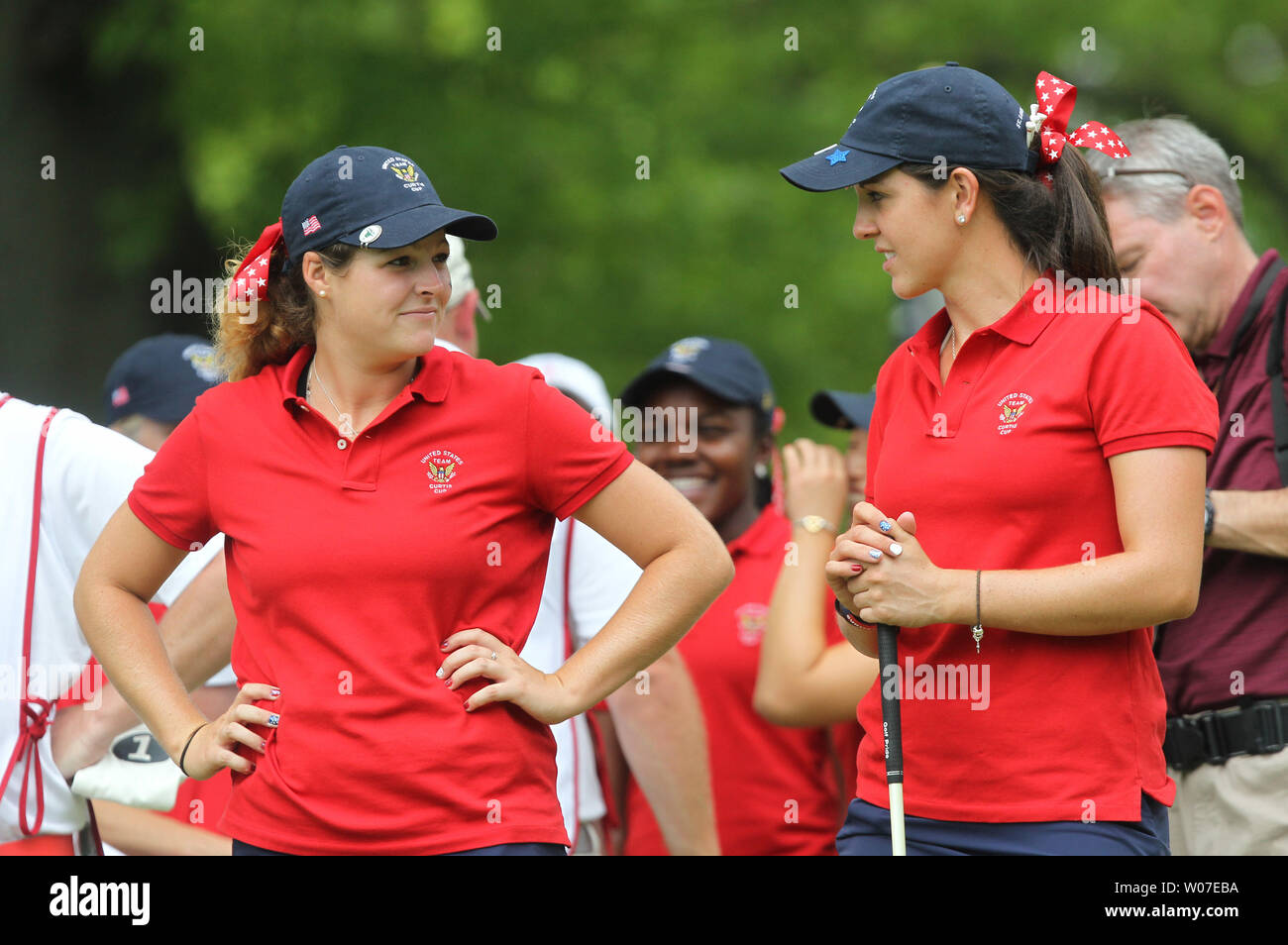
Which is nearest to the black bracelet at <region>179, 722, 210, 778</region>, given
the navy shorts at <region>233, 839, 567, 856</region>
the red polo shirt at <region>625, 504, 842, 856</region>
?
the navy shorts at <region>233, 839, 567, 856</region>

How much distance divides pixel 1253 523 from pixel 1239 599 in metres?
0.25

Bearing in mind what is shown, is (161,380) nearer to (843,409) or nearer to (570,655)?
(570,655)

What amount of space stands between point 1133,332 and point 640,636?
1.11 meters

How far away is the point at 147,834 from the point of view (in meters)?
4.42

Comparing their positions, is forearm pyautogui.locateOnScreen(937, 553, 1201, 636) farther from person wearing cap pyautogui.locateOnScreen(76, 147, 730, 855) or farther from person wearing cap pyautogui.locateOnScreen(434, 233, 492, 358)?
person wearing cap pyautogui.locateOnScreen(434, 233, 492, 358)

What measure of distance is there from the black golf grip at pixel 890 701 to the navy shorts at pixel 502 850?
0.65 metres

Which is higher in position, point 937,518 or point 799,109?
point 799,109

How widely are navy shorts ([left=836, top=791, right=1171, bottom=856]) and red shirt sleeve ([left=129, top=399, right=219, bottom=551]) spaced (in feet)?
4.86

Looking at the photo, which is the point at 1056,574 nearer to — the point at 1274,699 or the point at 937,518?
the point at 937,518

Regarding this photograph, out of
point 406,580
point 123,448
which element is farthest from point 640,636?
point 123,448

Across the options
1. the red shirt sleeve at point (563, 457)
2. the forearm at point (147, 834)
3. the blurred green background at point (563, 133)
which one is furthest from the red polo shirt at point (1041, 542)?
the blurred green background at point (563, 133)

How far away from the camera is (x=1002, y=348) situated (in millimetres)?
3033
